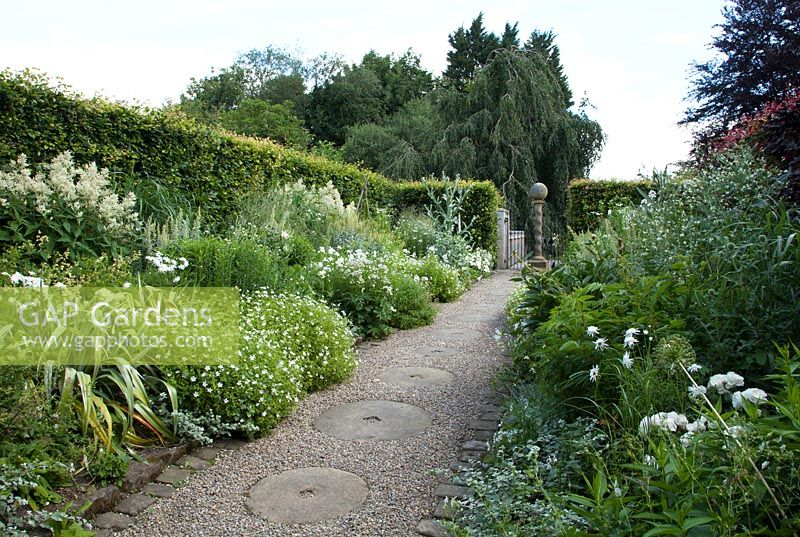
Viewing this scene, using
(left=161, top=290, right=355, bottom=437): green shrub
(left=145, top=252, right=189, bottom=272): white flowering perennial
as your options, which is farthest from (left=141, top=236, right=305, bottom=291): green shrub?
(left=161, top=290, right=355, bottom=437): green shrub

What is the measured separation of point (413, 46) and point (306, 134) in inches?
341

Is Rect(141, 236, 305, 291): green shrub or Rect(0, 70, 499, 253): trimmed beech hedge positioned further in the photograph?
Rect(0, 70, 499, 253): trimmed beech hedge

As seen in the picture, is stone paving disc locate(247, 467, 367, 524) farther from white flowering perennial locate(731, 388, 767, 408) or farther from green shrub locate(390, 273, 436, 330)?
green shrub locate(390, 273, 436, 330)

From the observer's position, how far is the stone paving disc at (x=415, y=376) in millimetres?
4156

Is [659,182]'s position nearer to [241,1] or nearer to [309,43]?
[241,1]

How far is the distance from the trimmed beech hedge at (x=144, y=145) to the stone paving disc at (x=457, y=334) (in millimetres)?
2922

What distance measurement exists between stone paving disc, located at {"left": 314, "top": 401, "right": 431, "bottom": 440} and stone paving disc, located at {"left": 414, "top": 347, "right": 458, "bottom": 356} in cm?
134

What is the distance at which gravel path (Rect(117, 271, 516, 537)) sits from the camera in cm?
221

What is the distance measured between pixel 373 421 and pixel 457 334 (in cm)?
257

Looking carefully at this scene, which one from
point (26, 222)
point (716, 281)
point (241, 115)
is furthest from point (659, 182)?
point (241, 115)

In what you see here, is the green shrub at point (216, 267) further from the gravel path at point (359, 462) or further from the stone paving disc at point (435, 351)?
the stone paving disc at point (435, 351)

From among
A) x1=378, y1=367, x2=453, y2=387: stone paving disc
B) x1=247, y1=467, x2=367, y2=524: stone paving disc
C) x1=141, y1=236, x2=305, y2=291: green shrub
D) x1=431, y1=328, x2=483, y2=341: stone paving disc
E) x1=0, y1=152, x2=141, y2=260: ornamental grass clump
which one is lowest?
x1=247, y1=467, x2=367, y2=524: stone paving disc

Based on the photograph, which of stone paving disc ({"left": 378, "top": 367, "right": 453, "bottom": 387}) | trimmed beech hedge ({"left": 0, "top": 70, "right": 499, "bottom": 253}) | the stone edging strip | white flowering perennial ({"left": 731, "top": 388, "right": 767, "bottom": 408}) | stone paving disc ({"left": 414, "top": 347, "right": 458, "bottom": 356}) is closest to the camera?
white flowering perennial ({"left": 731, "top": 388, "right": 767, "bottom": 408})

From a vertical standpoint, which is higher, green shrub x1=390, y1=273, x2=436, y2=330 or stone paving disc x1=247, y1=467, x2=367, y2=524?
green shrub x1=390, y1=273, x2=436, y2=330
